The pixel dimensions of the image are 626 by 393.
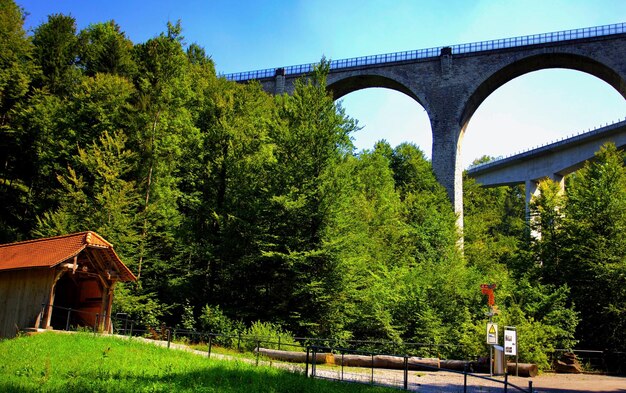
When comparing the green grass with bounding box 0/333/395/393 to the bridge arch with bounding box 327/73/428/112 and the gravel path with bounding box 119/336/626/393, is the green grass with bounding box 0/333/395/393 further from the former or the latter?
the bridge arch with bounding box 327/73/428/112

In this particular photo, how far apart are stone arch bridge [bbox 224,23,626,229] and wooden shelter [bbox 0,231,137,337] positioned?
27307 mm

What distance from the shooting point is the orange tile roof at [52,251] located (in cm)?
1608

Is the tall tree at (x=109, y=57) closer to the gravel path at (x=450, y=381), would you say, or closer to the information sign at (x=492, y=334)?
the gravel path at (x=450, y=381)

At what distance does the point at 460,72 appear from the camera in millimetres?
40094

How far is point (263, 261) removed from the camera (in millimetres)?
22453

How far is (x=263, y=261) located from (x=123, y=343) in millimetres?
9098

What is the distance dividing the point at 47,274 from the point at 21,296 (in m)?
1.22

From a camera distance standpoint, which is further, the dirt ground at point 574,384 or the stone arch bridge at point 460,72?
the stone arch bridge at point 460,72

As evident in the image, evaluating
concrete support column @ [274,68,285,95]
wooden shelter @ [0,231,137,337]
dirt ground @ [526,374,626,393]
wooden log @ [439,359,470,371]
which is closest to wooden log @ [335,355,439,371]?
wooden log @ [439,359,470,371]

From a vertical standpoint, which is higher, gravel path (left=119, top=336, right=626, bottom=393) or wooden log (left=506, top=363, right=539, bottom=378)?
wooden log (left=506, top=363, right=539, bottom=378)

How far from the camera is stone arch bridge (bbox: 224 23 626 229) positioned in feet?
119

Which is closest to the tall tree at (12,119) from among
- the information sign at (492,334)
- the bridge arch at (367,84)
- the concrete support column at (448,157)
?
the bridge arch at (367,84)

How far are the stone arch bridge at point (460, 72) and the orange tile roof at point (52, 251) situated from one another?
27531 mm

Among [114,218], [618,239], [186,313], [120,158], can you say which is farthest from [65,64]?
[618,239]
